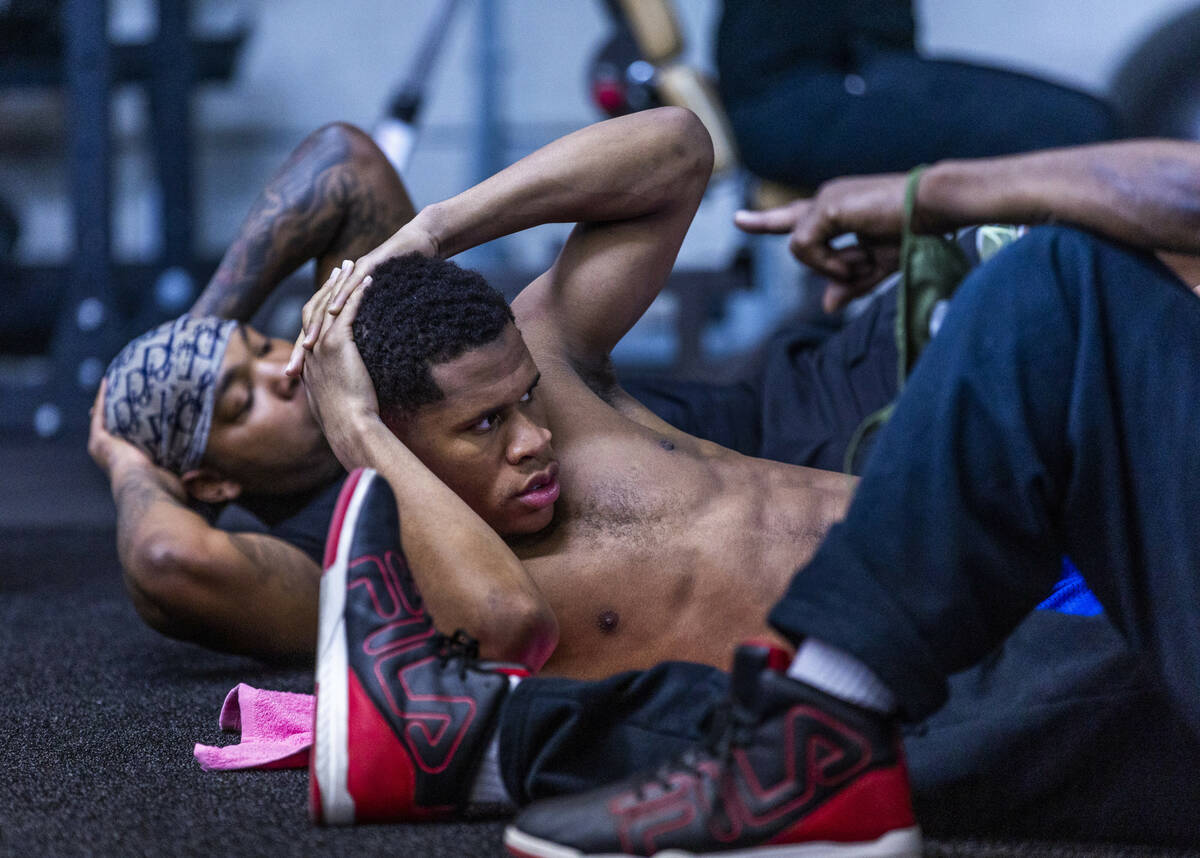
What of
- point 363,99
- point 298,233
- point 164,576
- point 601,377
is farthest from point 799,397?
point 363,99

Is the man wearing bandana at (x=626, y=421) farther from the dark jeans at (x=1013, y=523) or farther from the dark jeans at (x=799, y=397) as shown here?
the dark jeans at (x=799, y=397)

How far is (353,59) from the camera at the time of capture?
180 inches

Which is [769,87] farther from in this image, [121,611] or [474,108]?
[474,108]

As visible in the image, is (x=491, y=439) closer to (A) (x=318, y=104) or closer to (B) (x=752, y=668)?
(B) (x=752, y=668)

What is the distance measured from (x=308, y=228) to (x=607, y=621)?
3.47ft

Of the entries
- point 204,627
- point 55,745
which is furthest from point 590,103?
point 55,745

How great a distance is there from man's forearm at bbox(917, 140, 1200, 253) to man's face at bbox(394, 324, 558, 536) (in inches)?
16.8

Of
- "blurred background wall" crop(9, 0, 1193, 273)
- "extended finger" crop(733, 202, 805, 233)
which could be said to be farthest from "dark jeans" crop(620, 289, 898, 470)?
"blurred background wall" crop(9, 0, 1193, 273)

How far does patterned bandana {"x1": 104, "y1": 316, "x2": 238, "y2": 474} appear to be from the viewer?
1530 mm

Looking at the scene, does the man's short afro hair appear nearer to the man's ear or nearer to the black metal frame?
the man's ear

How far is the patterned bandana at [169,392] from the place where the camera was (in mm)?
1530

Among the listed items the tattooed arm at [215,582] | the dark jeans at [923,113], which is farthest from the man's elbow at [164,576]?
the dark jeans at [923,113]

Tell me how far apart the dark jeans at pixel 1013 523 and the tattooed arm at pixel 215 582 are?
668 mm

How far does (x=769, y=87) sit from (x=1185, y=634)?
161cm
